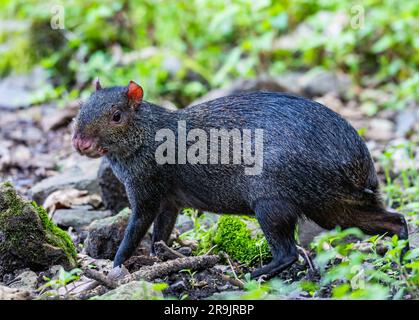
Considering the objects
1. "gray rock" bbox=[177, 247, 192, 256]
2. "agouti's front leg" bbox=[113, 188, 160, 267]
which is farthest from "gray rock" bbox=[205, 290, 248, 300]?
"gray rock" bbox=[177, 247, 192, 256]

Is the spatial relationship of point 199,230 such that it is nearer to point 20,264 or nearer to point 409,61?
point 20,264

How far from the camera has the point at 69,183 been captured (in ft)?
25.0

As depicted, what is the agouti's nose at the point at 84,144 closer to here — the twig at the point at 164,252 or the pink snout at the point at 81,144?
the pink snout at the point at 81,144

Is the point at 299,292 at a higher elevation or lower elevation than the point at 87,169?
lower

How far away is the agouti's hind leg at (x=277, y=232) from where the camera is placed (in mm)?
5289

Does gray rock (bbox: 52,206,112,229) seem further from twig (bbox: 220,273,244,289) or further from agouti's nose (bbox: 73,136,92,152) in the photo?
twig (bbox: 220,273,244,289)

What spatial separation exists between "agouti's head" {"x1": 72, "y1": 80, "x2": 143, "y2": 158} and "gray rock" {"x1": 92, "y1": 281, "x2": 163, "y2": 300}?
1.67 meters

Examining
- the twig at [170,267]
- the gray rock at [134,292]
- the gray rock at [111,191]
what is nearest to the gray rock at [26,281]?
the twig at [170,267]

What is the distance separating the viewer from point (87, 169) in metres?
8.12

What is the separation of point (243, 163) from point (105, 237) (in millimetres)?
1412

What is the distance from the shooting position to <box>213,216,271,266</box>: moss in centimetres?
581

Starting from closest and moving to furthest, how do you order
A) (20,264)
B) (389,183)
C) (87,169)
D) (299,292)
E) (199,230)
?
(299,292) < (20,264) < (199,230) < (389,183) < (87,169)

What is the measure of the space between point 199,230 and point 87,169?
217cm
